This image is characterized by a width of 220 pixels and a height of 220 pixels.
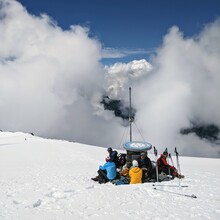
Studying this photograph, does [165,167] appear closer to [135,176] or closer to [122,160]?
[135,176]

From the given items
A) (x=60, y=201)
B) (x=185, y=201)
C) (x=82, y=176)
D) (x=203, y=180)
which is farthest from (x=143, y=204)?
(x=82, y=176)

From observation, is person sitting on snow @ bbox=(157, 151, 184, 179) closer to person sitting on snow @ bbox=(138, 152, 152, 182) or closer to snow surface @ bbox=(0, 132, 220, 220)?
person sitting on snow @ bbox=(138, 152, 152, 182)

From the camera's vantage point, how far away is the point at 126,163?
62.4ft

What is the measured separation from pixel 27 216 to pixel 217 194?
779 centimetres

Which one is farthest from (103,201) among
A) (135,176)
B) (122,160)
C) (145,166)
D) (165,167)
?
(122,160)

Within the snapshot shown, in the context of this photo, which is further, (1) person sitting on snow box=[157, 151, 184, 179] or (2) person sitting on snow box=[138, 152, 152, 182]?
(1) person sitting on snow box=[157, 151, 184, 179]

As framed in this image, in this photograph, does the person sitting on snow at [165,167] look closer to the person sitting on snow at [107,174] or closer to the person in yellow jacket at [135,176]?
the person in yellow jacket at [135,176]

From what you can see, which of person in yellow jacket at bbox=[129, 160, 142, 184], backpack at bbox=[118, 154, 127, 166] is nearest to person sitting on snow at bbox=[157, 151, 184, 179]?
person in yellow jacket at bbox=[129, 160, 142, 184]

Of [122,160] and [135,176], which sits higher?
[122,160]

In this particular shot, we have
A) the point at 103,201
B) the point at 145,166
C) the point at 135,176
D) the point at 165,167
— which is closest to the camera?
the point at 103,201

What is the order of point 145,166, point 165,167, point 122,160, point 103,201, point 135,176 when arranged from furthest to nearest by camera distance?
point 122,160 < point 165,167 < point 145,166 < point 135,176 < point 103,201

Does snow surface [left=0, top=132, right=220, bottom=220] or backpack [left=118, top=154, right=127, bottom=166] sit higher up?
backpack [left=118, top=154, right=127, bottom=166]

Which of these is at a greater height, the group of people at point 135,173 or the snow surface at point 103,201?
the group of people at point 135,173

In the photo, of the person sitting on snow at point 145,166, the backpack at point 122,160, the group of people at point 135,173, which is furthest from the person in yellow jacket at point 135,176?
the backpack at point 122,160
